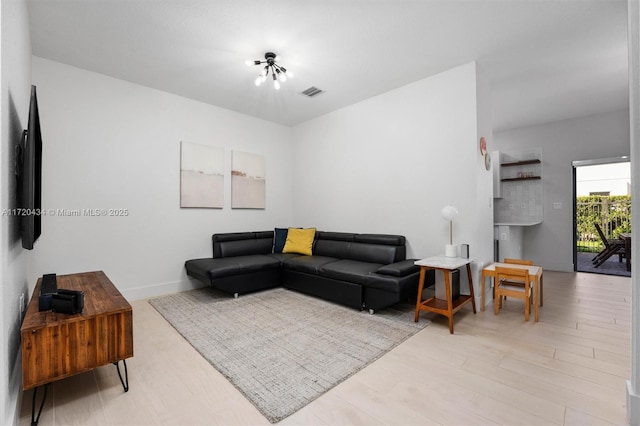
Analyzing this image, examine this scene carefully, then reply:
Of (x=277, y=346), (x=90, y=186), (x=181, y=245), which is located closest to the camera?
(x=277, y=346)

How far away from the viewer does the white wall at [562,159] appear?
512cm

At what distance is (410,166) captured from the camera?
13.0 ft

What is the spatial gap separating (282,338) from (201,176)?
9.64ft

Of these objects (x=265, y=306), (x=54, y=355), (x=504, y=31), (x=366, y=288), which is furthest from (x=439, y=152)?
(x=54, y=355)

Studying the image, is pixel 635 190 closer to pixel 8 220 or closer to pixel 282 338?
pixel 282 338

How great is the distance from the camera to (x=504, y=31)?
2.79m

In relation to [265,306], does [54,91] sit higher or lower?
higher

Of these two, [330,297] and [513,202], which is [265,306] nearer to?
[330,297]

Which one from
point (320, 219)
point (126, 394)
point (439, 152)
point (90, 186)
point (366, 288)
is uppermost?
point (439, 152)

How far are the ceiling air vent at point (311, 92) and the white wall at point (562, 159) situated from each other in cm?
471

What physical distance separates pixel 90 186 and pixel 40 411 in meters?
2.74

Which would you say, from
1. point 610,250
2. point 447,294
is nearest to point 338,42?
point 447,294

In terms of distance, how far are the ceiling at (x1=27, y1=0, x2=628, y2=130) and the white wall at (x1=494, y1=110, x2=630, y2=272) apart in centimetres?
115

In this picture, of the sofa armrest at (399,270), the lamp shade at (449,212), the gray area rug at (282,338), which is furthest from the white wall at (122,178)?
the lamp shade at (449,212)
